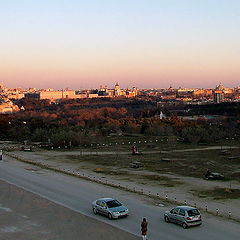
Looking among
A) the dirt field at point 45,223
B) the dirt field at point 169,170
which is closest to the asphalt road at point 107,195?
the dirt field at point 45,223

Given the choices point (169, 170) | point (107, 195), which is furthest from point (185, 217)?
point (169, 170)

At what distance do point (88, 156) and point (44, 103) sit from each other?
413 feet

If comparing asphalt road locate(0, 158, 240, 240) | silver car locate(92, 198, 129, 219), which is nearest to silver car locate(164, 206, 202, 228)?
asphalt road locate(0, 158, 240, 240)

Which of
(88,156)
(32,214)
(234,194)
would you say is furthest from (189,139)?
(32,214)

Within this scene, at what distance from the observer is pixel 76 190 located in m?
27.0

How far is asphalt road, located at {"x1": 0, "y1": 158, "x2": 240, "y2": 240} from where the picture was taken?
17422 mm

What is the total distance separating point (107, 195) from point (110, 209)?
Result: 5.52 meters

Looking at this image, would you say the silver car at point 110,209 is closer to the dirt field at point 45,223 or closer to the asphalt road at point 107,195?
the asphalt road at point 107,195

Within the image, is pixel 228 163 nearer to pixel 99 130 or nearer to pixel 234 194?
pixel 234 194

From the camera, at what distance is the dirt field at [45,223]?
57.3 ft

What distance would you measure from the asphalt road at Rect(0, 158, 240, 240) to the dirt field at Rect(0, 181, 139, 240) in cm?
67

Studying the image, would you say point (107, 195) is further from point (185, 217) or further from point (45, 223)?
point (185, 217)

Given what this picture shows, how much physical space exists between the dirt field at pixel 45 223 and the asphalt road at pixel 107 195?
A: 0.67 meters

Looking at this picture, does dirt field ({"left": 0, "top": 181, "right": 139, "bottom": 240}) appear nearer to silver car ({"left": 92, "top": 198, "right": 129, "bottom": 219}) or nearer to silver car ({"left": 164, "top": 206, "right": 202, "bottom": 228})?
silver car ({"left": 92, "top": 198, "right": 129, "bottom": 219})
